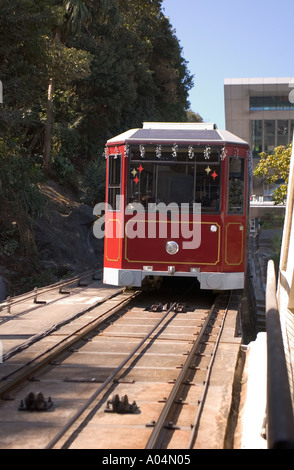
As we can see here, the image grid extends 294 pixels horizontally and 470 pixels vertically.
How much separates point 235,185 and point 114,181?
98.7 inches

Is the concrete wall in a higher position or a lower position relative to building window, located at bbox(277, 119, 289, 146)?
lower

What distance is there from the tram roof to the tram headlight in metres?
2.07

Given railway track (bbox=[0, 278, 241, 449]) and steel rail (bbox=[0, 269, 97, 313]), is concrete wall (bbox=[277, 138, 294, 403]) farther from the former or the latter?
steel rail (bbox=[0, 269, 97, 313])

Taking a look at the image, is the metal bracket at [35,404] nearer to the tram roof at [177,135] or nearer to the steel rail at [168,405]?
the steel rail at [168,405]

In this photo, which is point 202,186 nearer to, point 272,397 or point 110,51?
point 272,397

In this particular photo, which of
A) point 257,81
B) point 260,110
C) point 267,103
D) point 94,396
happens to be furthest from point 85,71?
point 267,103

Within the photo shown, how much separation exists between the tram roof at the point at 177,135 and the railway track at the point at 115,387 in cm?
362

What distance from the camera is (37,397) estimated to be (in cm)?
681

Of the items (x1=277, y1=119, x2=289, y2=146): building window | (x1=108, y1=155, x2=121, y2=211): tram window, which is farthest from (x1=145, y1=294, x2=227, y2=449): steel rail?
(x1=277, y1=119, x2=289, y2=146): building window

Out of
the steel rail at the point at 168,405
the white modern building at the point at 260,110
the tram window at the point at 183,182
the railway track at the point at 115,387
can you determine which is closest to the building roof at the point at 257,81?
the white modern building at the point at 260,110

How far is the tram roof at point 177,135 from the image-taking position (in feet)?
43.9

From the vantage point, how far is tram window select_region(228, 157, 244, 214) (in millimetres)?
13438
